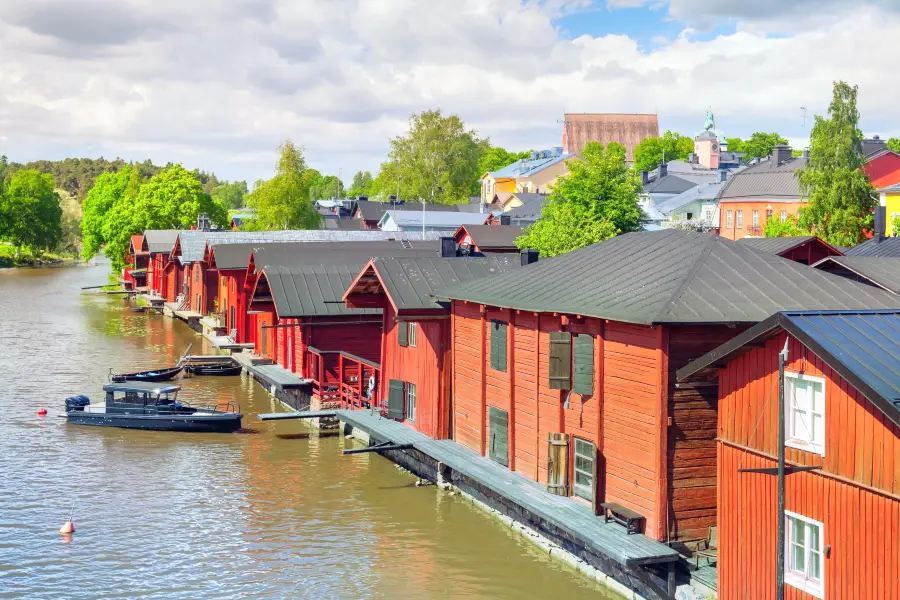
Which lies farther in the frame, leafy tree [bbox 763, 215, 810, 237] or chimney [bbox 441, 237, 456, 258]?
leafy tree [bbox 763, 215, 810, 237]

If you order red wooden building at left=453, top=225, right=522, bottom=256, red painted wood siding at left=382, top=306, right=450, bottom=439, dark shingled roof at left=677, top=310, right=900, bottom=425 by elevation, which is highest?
red wooden building at left=453, top=225, right=522, bottom=256

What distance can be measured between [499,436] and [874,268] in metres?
16.6

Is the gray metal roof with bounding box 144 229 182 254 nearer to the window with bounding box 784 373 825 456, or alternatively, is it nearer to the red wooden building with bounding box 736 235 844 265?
the red wooden building with bounding box 736 235 844 265

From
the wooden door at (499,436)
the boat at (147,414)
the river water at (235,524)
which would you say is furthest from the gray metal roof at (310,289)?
the wooden door at (499,436)

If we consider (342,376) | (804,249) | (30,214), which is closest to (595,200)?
(804,249)

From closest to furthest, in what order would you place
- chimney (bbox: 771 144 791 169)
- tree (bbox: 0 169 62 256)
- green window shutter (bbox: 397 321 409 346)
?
green window shutter (bbox: 397 321 409 346) < chimney (bbox: 771 144 791 169) < tree (bbox: 0 169 62 256)

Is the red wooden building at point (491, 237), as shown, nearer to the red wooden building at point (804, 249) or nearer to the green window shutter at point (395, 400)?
the red wooden building at point (804, 249)

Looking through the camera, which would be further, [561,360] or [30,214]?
[30,214]

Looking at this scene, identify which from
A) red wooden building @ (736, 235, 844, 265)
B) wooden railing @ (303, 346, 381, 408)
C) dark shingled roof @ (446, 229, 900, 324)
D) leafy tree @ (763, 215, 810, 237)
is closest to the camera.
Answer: dark shingled roof @ (446, 229, 900, 324)

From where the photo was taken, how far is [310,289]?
45188 millimetres

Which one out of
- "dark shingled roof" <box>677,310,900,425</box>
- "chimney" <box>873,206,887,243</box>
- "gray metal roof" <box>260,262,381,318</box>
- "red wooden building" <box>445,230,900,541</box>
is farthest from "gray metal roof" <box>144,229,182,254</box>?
"dark shingled roof" <box>677,310,900,425</box>

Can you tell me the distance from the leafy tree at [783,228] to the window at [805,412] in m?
56.0

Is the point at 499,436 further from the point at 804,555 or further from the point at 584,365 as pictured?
the point at 804,555

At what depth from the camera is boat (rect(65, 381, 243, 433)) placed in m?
38.2
